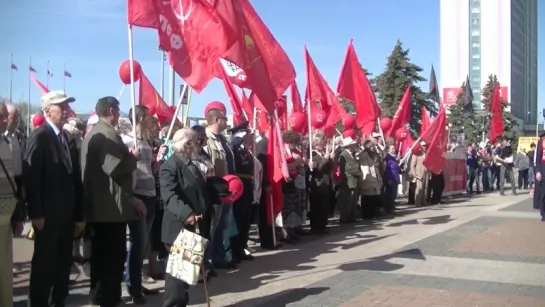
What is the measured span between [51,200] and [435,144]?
1326cm

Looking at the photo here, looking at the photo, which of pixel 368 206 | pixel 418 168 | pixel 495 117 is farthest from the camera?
pixel 495 117

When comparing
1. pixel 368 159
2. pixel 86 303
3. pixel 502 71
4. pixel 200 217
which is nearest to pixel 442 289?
pixel 200 217

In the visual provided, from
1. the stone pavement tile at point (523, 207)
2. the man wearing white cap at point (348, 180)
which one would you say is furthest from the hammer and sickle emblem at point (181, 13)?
the stone pavement tile at point (523, 207)

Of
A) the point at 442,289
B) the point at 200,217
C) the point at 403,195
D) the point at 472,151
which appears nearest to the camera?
the point at 200,217

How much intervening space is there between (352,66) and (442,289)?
7.57 metres

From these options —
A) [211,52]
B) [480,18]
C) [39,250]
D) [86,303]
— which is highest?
[480,18]

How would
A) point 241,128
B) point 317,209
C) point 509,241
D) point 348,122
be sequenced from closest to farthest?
point 241,128 < point 509,241 < point 317,209 < point 348,122

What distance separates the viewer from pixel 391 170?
642 inches

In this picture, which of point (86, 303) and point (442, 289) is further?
point (442, 289)

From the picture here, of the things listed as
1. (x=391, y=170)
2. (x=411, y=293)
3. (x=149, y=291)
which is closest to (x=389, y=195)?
(x=391, y=170)

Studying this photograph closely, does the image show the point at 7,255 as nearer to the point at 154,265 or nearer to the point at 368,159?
the point at 154,265

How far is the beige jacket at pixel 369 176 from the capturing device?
47.8ft

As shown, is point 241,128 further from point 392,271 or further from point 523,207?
point 523,207

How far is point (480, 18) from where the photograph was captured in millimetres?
126062
